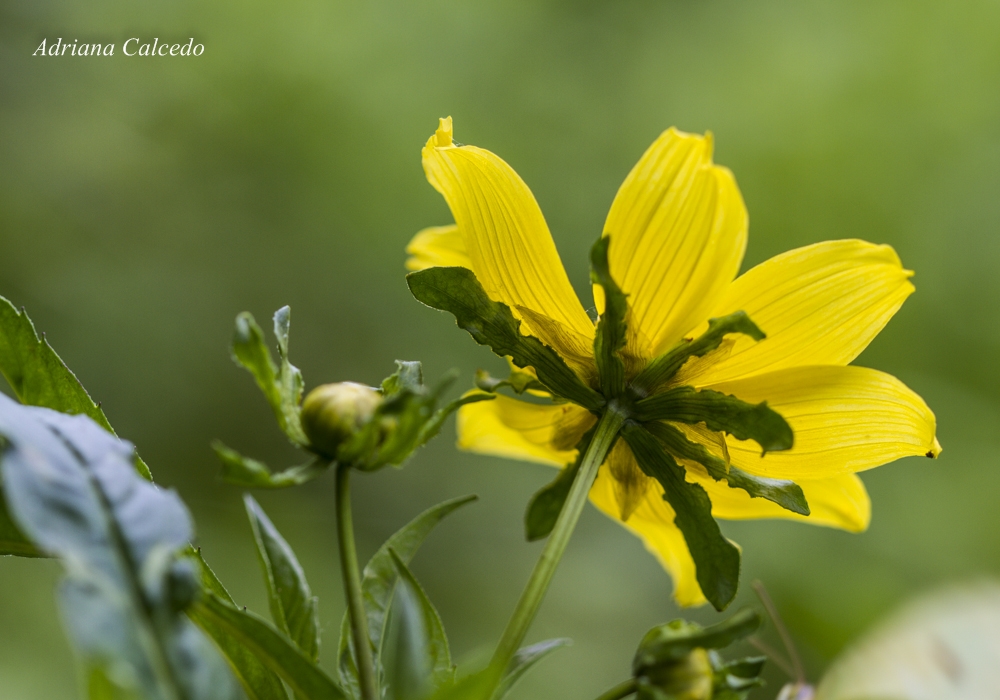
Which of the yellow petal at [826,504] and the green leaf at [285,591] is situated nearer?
the green leaf at [285,591]

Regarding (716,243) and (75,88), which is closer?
(716,243)

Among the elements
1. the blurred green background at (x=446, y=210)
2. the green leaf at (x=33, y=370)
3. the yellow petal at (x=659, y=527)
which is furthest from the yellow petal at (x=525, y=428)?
the blurred green background at (x=446, y=210)

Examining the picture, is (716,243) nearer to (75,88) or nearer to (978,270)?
(978,270)

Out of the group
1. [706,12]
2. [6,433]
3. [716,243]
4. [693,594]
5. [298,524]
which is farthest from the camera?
[706,12]

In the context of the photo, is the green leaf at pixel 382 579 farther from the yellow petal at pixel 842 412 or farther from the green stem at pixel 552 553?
the yellow petal at pixel 842 412

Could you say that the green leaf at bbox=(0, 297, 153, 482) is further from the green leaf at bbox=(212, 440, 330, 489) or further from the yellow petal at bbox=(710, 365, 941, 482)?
the yellow petal at bbox=(710, 365, 941, 482)

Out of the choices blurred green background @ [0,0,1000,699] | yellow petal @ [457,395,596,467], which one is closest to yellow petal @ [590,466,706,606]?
yellow petal @ [457,395,596,467]

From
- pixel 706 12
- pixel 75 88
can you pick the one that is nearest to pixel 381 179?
pixel 75 88
